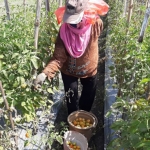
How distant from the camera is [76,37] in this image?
7.02 ft

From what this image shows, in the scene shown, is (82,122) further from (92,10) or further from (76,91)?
(92,10)

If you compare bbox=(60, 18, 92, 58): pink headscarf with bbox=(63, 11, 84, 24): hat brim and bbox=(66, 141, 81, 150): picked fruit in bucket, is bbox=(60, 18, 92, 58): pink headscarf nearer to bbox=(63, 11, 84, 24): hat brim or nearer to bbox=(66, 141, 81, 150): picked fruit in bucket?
bbox=(63, 11, 84, 24): hat brim

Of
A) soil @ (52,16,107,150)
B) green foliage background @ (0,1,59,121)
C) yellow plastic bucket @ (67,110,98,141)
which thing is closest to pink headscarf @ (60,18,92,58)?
green foliage background @ (0,1,59,121)

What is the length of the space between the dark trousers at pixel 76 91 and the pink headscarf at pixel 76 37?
1.14 feet

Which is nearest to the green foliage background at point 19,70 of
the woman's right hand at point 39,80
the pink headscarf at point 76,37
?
the woman's right hand at point 39,80

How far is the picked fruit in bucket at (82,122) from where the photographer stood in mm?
2465

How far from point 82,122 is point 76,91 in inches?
12.9

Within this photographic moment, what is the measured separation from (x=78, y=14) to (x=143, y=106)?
2.96ft

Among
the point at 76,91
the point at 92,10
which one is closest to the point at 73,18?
the point at 92,10

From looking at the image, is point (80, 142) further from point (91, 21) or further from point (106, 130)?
point (91, 21)

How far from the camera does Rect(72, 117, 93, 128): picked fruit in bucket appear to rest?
246 centimetres

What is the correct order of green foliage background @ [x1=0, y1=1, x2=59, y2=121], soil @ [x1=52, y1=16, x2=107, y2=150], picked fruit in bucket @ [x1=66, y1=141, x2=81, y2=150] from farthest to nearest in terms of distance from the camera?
soil @ [x1=52, y1=16, x2=107, y2=150], picked fruit in bucket @ [x1=66, y1=141, x2=81, y2=150], green foliage background @ [x1=0, y1=1, x2=59, y2=121]

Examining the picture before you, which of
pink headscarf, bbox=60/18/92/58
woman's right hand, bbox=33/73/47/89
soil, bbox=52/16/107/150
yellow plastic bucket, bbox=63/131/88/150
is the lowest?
soil, bbox=52/16/107/150

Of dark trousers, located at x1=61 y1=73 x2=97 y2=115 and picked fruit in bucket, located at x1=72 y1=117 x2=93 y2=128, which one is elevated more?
dark trousers, located at x1=61 y1=73 x2=97 y2=115
